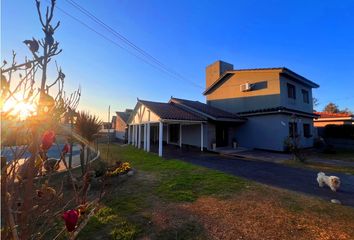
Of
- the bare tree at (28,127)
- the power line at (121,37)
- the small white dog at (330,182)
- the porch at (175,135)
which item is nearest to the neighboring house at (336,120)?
the porch at (175,135)

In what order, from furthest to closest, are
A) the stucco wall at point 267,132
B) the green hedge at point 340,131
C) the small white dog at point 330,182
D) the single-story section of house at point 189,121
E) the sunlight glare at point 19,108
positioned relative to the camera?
the green hedge at point 340,131 → the stucco wall at point 267,132 → the single-story section of house at point 189,121 → the small white dog at point 330,182 → the sunlight glare at point 19,108

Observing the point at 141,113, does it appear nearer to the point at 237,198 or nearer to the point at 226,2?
the point at 226,2

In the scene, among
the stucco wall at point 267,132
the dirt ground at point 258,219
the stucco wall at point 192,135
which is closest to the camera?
the dirt ground at point 258,219

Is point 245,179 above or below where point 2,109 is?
below

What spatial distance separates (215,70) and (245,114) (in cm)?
776

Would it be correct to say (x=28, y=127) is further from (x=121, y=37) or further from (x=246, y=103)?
(x=246, y=103)

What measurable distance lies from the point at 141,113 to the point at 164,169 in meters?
9.62

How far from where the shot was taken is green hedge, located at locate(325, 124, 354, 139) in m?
21.6

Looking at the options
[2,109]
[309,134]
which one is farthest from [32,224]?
[309,134]

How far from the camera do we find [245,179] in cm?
834

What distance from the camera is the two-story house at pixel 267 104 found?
17203mm

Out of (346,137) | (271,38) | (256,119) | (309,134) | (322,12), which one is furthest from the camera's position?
(346,137)

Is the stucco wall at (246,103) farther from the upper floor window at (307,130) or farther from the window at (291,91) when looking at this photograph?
the upper floor window at (307,130)

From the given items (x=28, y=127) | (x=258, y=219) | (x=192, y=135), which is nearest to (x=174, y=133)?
(x=192, y=135)
